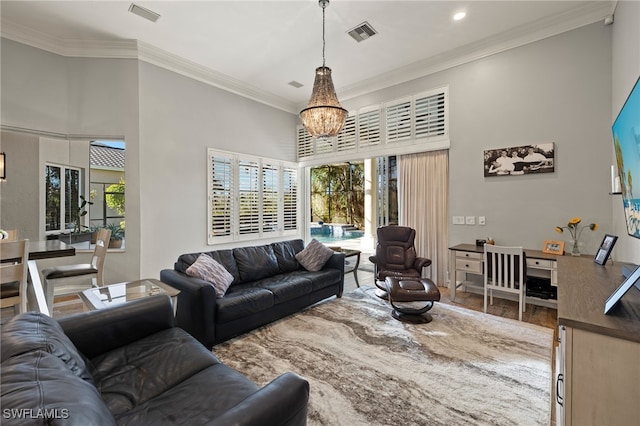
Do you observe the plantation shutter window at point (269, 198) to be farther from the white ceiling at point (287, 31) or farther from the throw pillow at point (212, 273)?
the throw pillow at point (212, 273)

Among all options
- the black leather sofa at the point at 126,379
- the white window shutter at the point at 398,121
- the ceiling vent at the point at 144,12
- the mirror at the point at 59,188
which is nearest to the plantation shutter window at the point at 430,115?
the white window shutter at the point at 398,121

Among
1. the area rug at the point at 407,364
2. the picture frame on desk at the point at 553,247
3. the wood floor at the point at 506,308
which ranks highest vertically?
the picture frame on desk at the point at 553,247

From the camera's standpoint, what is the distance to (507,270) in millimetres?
3441

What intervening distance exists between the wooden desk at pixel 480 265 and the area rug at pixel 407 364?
Answer: 2.00 feet

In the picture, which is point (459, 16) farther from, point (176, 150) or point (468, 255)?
point (176, 150)

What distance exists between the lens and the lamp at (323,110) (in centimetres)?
308

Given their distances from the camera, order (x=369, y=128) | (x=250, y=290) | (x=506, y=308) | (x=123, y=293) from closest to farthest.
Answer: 1. (x=123, y=293)
2. (x=250, y=290)
3. (x=506, y=308)
4. (x=369, y=128)

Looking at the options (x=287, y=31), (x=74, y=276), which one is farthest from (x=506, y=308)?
(x=74, y=276)

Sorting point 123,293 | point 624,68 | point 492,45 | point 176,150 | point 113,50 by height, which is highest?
point 492,45

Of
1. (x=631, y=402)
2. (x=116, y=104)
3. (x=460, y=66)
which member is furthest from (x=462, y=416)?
(x=116, y=104)

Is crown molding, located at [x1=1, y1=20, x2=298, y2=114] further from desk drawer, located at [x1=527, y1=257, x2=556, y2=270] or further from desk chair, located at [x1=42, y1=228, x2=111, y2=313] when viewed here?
desk drawer, located at [x1=527, y1=257, x2=556, y2=270]

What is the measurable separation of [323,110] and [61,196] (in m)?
4.47

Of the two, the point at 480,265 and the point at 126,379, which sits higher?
the point at 480,265

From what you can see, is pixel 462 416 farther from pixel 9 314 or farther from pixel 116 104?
pixel 116 104
